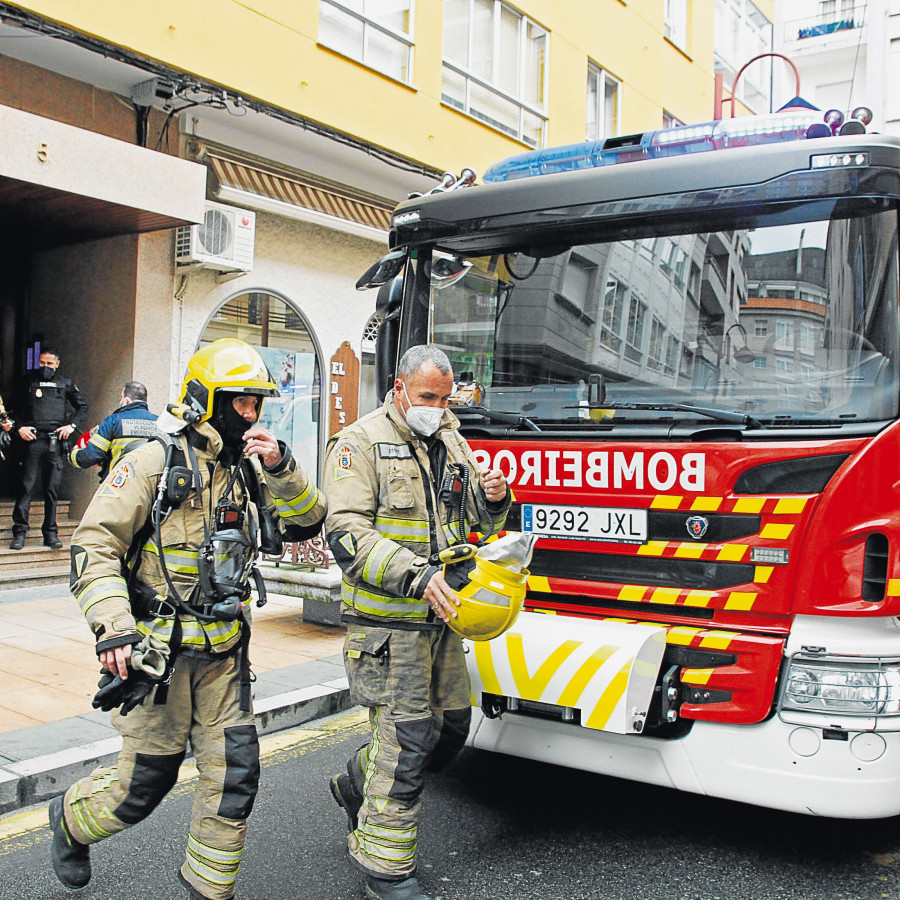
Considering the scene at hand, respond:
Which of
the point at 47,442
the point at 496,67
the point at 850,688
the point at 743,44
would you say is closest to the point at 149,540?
the point at 850,688

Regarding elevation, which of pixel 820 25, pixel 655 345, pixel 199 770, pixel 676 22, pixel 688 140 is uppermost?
pixel 820 25

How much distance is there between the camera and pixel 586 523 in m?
3.79

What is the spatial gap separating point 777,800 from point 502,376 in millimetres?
2071

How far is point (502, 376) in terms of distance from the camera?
4.36 meters

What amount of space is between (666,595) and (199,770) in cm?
175

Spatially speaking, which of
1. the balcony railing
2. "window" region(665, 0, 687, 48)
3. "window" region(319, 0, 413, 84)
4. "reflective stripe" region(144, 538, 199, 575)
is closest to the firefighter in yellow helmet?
"reflective stripe" region(144, 538, 199, 575)

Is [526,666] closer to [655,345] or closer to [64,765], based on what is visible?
[655,345]

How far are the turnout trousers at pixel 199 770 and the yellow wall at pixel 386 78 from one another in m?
6.81

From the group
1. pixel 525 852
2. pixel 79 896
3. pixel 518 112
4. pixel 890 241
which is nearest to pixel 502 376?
pixel 890 241

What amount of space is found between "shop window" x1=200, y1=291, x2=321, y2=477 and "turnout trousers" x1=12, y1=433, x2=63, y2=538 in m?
2.14

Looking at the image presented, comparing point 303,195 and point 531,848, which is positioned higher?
point 303,195

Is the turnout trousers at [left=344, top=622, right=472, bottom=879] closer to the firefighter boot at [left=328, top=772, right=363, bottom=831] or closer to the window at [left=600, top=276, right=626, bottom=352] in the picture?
the firefighter boot at [left=328, top=772, right=363, bottom=831]

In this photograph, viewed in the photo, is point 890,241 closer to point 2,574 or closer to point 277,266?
point 2,574

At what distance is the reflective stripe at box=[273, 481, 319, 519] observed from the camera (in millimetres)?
3268
